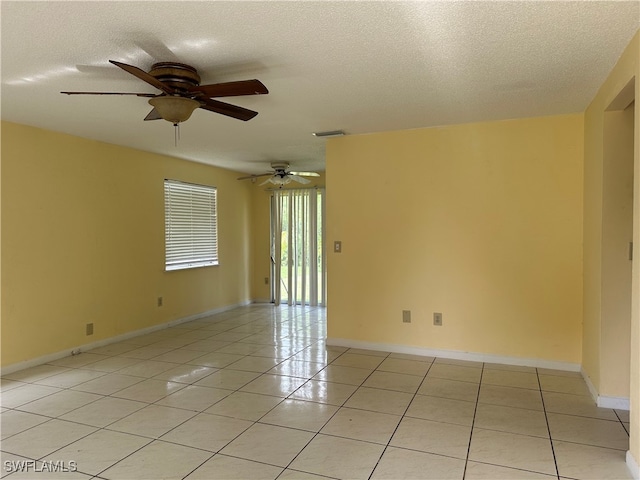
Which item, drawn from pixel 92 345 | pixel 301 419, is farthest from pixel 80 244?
pixel 301 419

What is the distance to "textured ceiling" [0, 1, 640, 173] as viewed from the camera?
1.95 m

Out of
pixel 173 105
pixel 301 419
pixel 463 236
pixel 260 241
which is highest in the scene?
pixel 173 105

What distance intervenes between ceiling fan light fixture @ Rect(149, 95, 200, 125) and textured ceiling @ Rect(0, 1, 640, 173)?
0.23 m

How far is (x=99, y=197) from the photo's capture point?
463 cm

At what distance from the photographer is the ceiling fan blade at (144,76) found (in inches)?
80.1

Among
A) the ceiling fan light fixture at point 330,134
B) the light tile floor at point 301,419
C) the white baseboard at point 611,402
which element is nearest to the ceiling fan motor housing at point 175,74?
the ceiling fan light fixture at point 330,134

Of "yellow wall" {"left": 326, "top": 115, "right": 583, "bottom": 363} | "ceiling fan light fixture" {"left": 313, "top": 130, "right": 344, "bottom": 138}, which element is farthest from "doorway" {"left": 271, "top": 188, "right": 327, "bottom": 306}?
"ceiling fan light fixture" {"left": 313, "top": 130, "right": 344, "bottom": 138}

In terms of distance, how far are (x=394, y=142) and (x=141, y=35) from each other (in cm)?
274

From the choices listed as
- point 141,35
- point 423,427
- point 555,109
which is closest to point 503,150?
point 555,109

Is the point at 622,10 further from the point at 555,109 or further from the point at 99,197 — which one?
the point at 99,197

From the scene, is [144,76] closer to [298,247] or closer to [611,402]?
[611,402]

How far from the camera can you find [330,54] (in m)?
2.39

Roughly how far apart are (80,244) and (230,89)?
303cm

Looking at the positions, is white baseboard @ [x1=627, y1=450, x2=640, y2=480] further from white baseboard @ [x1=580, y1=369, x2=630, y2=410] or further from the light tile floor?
white baseboard @ [x1=580, y1=369, x2=630, y2=410]
